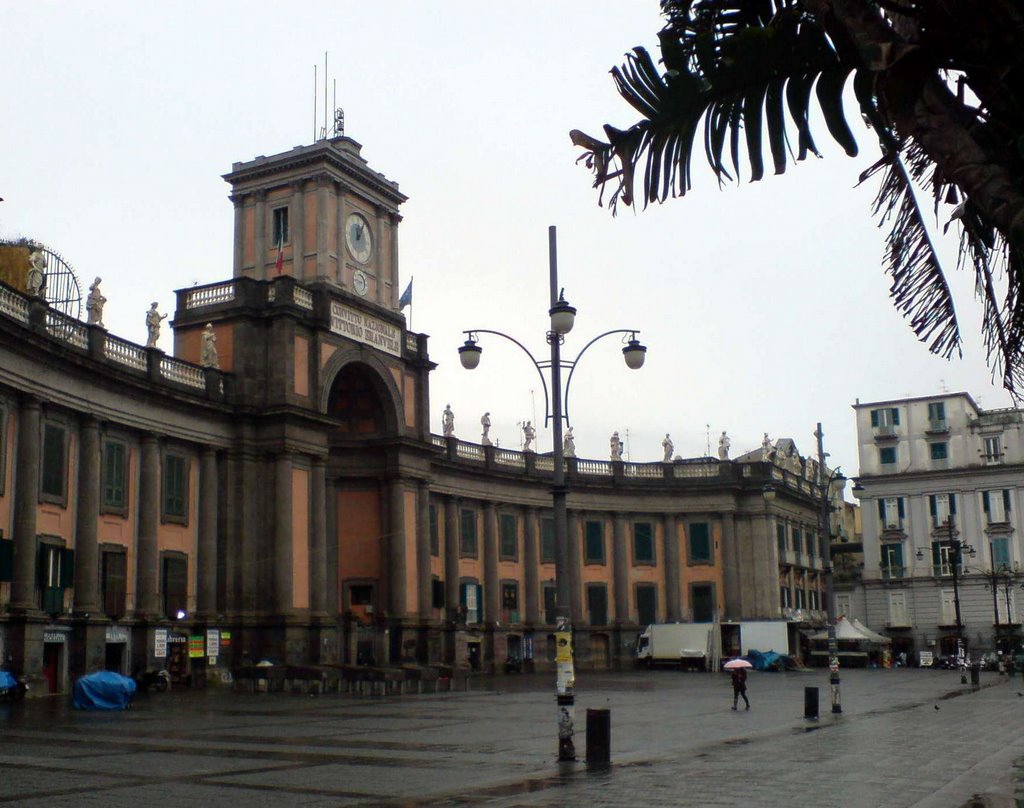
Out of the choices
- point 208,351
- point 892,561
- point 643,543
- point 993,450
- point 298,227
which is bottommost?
point 892,561

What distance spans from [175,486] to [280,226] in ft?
46.4

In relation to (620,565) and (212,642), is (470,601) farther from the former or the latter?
(212,642)

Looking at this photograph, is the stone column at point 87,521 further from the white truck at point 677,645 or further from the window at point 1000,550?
the window at point 1000,550

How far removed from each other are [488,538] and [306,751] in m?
44.9

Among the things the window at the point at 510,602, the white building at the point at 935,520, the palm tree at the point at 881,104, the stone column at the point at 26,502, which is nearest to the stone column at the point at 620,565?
the window at the point at 510,602

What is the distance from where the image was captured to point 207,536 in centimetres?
4628

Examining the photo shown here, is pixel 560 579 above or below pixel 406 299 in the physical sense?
below

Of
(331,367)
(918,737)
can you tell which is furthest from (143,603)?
(918,737)

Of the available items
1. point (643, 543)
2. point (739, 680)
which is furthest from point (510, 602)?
point (739, 680)

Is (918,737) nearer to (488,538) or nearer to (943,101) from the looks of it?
(943,101)

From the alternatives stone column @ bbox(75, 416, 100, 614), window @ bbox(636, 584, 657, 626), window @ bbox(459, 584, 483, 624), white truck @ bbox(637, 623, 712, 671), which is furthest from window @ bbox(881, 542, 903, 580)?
stone column @ bbox(75, 416, 100, 614)

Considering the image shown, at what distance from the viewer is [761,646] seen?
229 feet

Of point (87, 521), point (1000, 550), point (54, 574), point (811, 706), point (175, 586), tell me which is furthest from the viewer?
point (1000, 550)

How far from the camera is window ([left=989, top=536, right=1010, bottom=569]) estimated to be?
8519 centimetres
